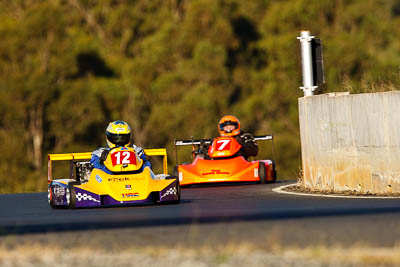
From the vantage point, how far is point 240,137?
2636cm

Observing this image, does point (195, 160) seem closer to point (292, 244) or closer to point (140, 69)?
point (292, 244)

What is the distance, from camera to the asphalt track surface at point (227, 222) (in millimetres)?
11078

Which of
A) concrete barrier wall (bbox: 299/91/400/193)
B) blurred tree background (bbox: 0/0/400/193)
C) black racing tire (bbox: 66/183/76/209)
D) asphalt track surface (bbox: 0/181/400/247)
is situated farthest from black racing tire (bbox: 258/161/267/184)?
blurred tree background (bbox: 0/0/400/193)

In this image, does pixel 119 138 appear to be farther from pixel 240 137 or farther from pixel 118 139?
pixel 240 137

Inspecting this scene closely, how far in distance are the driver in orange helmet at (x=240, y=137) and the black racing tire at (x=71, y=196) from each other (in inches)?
344

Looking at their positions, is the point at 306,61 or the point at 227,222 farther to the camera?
the point at 306,61

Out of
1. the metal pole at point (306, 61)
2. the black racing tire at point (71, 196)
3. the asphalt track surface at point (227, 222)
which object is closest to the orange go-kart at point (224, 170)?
the metal pole at point (306, 61)

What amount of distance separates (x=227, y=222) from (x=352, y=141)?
5.90 meters

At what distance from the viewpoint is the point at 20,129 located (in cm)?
5022

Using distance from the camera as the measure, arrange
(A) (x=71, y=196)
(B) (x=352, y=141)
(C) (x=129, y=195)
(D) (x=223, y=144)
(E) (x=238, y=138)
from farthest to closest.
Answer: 1. (E) (x=238, y=138)
2. (D) (x=223, y=144)
3. (B) (x=352, y=141)
4. (A) (x=71, y=196)
5. (C) (x=129, y=195)

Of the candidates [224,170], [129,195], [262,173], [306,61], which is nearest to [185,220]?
[129,195]

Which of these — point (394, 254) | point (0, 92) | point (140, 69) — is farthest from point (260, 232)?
point (140, 69)

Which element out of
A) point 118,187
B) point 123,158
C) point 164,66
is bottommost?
point 118,187

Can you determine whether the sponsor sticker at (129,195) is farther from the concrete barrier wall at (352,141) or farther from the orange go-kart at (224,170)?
the orange go-kart at (224,170)
